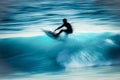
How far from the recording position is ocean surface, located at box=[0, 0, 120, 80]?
87.0 inches

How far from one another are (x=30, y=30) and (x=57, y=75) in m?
0.33

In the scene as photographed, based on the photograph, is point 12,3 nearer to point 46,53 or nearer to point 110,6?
point 46,53

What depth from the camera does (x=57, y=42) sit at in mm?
2256

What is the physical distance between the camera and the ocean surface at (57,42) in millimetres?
2209

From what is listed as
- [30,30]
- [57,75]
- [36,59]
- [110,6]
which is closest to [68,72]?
[57,75]

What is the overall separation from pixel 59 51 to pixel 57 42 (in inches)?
2.3

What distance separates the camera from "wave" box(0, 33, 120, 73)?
221 cm

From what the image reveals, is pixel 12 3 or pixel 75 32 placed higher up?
pixel 12 3

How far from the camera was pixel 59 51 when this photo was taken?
2.25 m

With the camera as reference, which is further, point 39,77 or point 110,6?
point 110,6

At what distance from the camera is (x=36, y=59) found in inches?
87.3

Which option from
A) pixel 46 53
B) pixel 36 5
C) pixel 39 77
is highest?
pixel 36 5

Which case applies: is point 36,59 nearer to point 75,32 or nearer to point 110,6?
point 75,32

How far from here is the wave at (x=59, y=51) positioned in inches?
87.2
